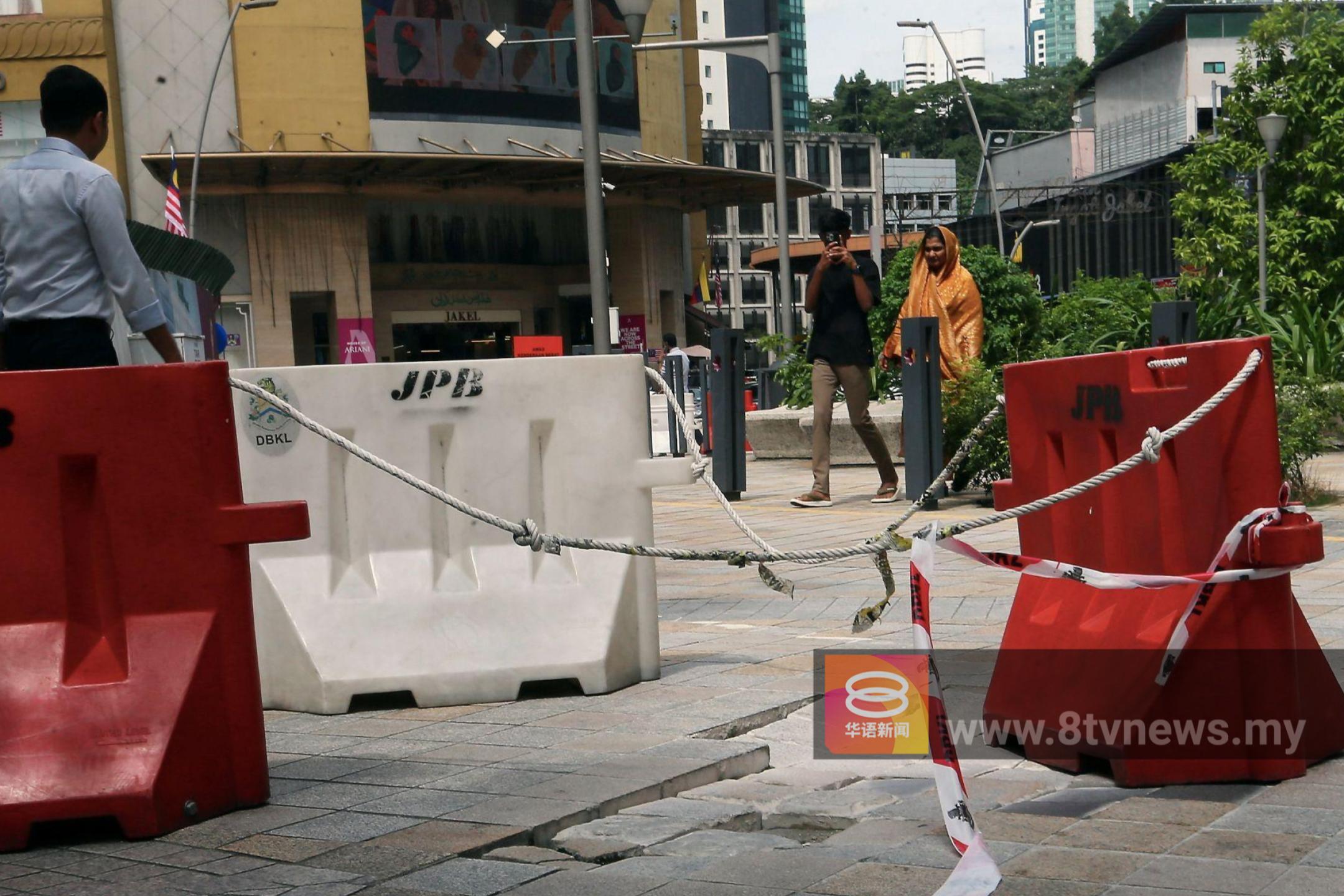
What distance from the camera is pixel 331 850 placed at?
3490mm

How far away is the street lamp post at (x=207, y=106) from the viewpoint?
3300 centimetres

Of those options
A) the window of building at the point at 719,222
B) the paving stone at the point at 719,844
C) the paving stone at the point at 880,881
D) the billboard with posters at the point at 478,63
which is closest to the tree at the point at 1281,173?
the billboard with posters at the point at 478,63

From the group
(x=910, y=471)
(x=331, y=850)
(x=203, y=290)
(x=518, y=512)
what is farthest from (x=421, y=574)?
(x=203, y=290)

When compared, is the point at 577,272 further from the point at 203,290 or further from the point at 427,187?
the point at 203,290

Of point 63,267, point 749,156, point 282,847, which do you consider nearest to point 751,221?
point 749,156

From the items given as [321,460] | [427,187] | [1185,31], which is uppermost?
[1185,31]

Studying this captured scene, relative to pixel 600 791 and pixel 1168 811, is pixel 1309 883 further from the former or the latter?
pixel 600 791

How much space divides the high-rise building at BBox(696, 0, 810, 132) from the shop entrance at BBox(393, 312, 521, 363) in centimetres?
5679

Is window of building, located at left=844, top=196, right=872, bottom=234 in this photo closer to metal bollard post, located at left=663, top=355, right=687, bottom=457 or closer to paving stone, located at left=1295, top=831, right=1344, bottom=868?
metal bollard post, located at left=663, top=355, right=687, bottom=457

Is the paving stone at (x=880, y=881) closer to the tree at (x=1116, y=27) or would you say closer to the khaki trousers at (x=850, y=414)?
the khaki trousers at (x=850, y=414)

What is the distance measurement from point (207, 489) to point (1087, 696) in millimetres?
2232

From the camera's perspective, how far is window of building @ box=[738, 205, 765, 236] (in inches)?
4087

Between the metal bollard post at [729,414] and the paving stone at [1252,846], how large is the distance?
972 centimetres

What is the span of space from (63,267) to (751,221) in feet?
331
